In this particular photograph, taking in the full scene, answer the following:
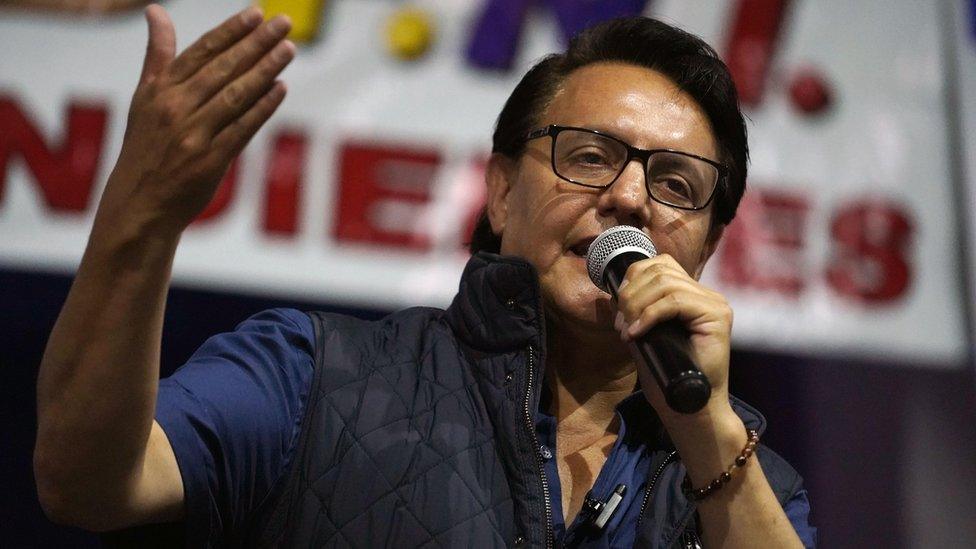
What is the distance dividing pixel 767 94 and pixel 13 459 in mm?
1946

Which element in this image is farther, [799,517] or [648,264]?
[799,517]

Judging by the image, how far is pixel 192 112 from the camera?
34.9 inches

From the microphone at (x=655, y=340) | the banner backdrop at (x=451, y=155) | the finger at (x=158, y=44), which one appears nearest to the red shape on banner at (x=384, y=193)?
the banner backdrop at (x=451, y=155)

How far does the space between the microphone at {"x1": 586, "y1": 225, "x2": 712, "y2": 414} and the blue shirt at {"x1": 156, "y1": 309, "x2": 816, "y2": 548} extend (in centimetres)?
19

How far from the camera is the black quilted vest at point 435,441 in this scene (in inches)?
44.1

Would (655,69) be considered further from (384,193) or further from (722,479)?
(384,193)

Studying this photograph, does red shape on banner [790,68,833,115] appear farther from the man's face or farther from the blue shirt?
the blue shirt

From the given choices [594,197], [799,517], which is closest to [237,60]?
[594,197]

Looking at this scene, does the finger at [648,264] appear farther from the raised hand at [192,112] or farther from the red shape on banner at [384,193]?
the red shape on banner at [384,193]

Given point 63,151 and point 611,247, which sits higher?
point 611,247

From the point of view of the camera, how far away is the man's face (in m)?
1.36

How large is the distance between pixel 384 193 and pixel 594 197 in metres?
1.13

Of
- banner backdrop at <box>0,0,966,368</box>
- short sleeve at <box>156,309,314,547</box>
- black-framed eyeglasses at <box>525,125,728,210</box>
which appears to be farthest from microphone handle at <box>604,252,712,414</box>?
banner backdrop at <box>0,0,966,368</box>

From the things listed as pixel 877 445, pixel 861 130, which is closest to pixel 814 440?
pixel 877 445
